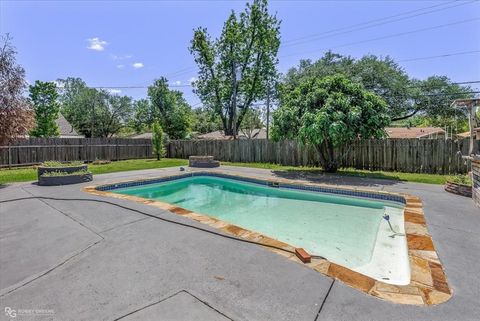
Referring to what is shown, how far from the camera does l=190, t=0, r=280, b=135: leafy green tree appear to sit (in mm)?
19141

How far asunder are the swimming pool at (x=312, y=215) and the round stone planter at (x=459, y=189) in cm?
148

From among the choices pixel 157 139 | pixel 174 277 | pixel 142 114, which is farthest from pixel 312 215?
pixel 142 114

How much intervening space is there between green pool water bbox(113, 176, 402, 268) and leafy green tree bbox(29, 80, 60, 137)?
57.7ft

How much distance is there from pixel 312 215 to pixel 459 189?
12.1 feet

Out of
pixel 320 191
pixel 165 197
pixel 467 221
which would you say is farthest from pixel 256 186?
pixel 467 221

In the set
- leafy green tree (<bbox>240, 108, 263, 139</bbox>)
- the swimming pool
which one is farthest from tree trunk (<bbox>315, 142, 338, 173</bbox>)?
leafy green tree (<bbox>240, 108, 263, 139</bbox>)

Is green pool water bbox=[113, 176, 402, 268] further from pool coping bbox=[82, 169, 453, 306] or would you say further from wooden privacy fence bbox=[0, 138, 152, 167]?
wooden privacy fence bbox=[0, 138, 152, 167]

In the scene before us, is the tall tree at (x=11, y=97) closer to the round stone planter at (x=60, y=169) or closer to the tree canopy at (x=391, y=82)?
the round stone planter at (x=60, y=169)

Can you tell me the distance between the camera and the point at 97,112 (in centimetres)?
3344

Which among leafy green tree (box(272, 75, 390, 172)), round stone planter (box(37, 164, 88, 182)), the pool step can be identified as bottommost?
the pool step

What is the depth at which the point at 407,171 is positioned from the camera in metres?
10.2

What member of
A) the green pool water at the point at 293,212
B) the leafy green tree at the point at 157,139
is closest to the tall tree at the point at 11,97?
the green pool water at the point at 293,212

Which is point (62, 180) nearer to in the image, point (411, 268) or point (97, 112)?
point (411, 268)

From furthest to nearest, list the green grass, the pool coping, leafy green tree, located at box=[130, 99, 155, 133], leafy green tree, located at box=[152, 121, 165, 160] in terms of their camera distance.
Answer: leafy green tree, located at box=[130, 99, 155, 133] < leafy green tree, located at box=[152, 121, 165, 160] < the green grass < the pool coping
